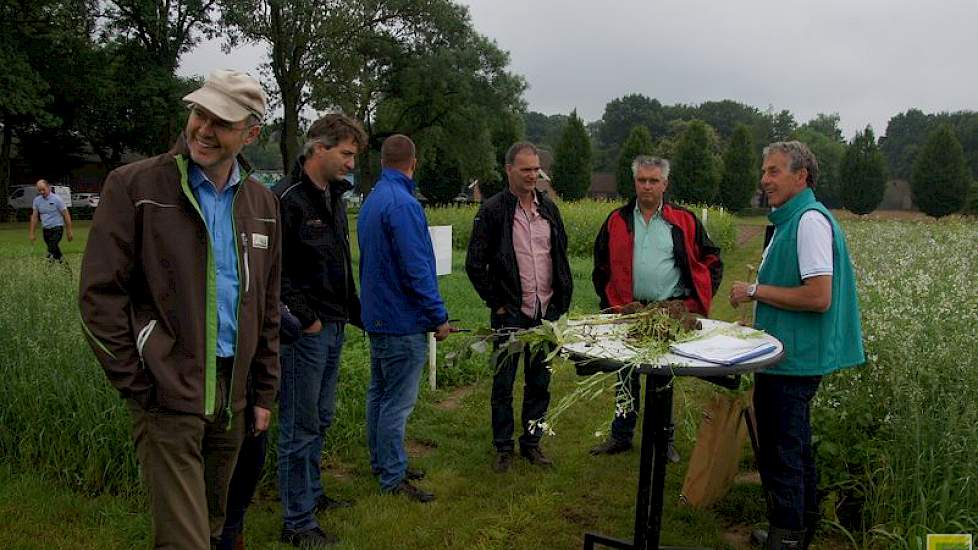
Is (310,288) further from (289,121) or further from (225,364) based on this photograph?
(289,121)

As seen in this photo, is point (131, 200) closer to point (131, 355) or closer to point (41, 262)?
point (131, 355)

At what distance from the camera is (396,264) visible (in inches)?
167

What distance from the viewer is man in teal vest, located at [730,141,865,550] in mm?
3316

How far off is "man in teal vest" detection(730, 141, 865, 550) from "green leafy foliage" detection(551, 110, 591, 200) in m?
44.9

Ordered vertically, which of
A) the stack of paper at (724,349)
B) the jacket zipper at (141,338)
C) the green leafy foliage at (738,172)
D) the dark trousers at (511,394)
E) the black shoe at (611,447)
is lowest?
the black shoe at (611,447)

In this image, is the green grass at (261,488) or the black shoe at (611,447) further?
the black shoe at (611,447)

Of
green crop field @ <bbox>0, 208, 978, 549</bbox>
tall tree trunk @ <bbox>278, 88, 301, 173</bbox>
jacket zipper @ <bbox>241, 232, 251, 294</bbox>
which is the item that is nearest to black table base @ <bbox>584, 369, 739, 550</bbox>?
green crop field @ <bbox>0, 208, 978, 549</bbox>

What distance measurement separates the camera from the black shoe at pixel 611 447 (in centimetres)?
523

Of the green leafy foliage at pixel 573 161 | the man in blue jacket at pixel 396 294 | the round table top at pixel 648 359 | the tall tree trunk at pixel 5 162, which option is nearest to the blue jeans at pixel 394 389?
the man in blue jacket at pixel 396 294

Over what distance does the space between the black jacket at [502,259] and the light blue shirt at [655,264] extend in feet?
1.49

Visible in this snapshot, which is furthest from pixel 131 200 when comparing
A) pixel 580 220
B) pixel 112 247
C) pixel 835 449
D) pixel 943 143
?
pixel 943 143

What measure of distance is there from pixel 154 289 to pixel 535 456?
10.6ft

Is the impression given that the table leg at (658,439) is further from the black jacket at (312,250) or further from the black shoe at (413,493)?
the black jacket at (312,250)

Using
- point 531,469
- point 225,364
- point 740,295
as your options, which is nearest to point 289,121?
point 531,469
